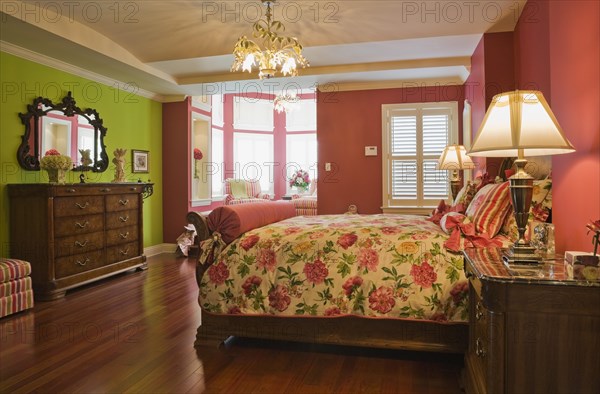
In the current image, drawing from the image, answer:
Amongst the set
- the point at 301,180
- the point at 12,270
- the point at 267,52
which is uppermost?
the point at 267,52

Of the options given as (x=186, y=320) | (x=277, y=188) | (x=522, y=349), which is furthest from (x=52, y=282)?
(x=277, y=188)

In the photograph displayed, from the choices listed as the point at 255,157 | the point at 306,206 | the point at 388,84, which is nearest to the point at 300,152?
the point at 255,157

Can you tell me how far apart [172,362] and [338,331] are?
0.94 metres

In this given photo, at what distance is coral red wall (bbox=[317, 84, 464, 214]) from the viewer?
559cm

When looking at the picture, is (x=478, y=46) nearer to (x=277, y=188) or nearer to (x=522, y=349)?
(x=522, y=349)

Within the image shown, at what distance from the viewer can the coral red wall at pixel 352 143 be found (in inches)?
220

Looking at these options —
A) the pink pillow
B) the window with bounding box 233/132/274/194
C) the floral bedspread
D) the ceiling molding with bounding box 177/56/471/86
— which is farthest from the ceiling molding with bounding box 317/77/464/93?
the window with bounding box 233/132/274/194

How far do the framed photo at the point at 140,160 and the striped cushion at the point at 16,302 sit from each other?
2.55 meters

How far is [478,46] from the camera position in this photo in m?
4.15

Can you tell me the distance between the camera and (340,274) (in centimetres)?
233

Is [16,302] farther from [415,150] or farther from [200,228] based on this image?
[415,150]

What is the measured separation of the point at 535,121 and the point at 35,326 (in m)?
3.34

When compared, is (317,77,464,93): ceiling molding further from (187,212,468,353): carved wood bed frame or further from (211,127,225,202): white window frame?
(187,212,468,353): carved wood bed frame

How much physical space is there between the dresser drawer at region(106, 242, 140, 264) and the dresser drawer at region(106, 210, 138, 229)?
0.76 feet
